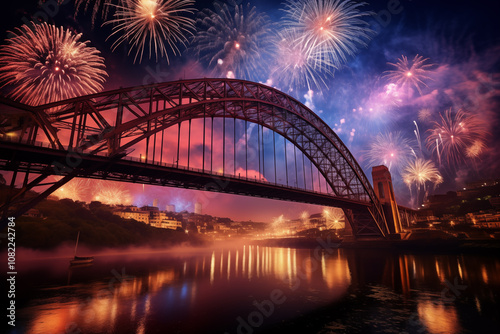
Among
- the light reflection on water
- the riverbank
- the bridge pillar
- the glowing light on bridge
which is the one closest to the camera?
the light reflection on water

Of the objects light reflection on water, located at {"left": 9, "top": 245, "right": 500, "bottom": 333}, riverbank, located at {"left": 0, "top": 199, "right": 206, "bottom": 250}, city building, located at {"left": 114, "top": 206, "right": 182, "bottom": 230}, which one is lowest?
light reflection on water, located at {"left": 9, "top": 245, "right": 500, "bottom": 333}

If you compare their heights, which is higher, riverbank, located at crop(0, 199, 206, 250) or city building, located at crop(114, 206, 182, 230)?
city building, located at crop(114, 206, 182, 230)

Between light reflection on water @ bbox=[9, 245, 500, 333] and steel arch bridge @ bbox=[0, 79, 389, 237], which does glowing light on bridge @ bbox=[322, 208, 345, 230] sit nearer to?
steel arch bridge @ bbox=[0, 79, 389, 237]

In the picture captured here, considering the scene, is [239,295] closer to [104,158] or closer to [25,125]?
[104,158]

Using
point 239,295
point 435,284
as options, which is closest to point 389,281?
point 435,284

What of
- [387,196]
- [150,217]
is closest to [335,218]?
[387,196]

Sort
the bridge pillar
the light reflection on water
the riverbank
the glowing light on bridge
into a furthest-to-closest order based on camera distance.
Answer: the glowing light on bridge → the bridge pillar → the riverbank → the light reflection on water

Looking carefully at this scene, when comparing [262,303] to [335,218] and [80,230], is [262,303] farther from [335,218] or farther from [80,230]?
[335,218]

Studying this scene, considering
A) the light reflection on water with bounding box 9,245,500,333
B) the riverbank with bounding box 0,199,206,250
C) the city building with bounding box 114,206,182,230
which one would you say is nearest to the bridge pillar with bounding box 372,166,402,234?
the light reflection on water with bounding box 9,245,500,333
